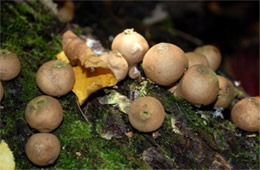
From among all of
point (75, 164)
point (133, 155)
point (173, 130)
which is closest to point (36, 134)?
point (75, 164)

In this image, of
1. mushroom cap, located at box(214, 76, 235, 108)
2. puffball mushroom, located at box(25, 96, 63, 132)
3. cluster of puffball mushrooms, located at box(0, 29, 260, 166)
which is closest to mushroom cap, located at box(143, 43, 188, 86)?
cluster of puffball mushrooms, located at box(0, 29, 260, 166)

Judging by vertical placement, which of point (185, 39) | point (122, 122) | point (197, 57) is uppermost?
point (197, 57)

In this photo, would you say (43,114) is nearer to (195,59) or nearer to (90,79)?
(90,79)

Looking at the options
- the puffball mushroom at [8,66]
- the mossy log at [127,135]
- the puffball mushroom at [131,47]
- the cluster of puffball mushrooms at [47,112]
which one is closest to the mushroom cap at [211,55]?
the mossy log at [127,135]

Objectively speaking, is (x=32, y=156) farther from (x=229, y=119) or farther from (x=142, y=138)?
(x=229, y=119)

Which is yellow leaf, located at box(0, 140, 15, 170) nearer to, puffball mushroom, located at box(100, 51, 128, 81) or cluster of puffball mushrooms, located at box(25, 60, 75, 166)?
cluster of puffball mushrooms, located at box(25, 60, 75, 166)

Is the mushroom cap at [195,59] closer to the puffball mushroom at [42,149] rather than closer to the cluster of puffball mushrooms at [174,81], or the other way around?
the cluster of puffball mushrooms at [174,81]

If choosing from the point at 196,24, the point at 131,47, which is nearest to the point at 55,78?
the point at 131,47
